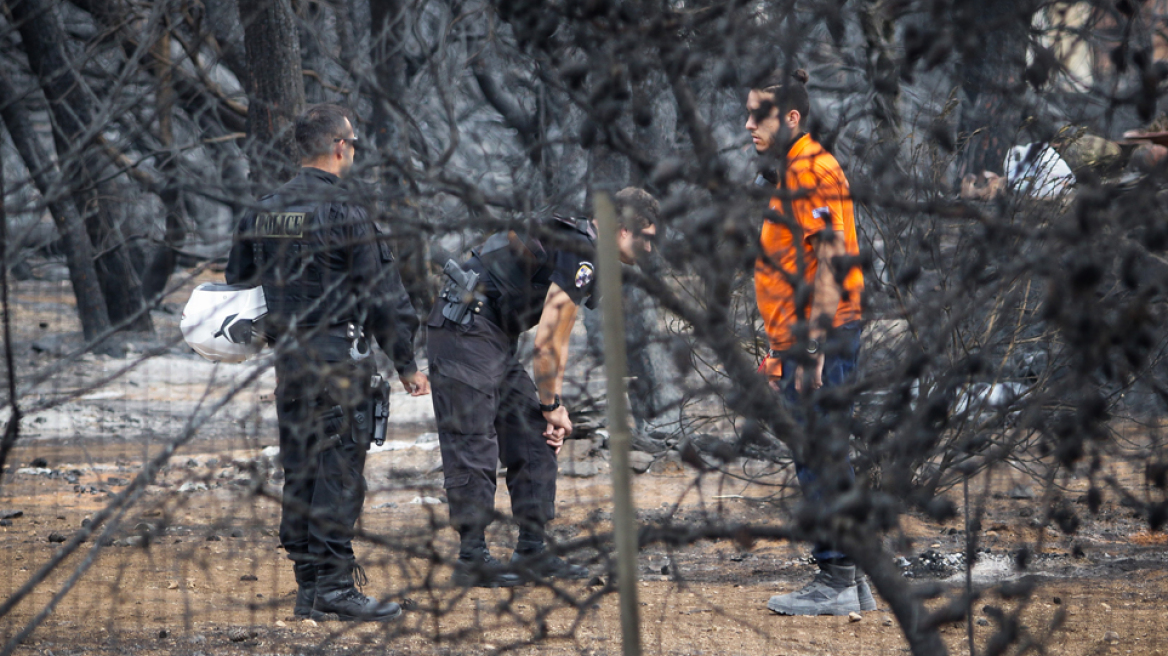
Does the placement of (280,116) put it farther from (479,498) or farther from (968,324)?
(968,324)

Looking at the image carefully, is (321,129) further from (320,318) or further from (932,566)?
(932,566)

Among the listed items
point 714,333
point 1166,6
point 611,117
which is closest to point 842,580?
point 1166,6

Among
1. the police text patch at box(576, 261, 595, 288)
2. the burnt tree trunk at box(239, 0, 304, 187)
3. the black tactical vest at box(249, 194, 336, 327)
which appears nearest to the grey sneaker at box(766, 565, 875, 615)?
the police text patch at box(576, 261, 595, 288)

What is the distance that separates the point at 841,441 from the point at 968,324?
3263 millimetres

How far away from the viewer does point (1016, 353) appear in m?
5.23

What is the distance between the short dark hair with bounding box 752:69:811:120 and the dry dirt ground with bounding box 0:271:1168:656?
732 mm

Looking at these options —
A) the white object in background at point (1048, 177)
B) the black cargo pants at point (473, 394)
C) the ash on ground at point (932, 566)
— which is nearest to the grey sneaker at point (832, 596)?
the ash on ground at point (932, 566)

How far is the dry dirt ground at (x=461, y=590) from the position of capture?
2.65m

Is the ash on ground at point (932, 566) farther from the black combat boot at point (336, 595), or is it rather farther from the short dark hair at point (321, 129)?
the short dark hair at point (321, 129)

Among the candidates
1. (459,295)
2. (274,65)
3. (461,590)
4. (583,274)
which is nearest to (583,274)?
(583,274)

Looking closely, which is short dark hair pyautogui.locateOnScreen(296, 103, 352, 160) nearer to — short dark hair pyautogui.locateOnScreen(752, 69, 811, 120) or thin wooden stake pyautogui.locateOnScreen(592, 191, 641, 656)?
short dark hair pyautogui.locateOnScreen(752, 69, 811, 120)

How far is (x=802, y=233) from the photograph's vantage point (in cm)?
196

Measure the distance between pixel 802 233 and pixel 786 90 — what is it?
0.76 ft

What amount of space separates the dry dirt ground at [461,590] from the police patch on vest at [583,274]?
2.74ft
